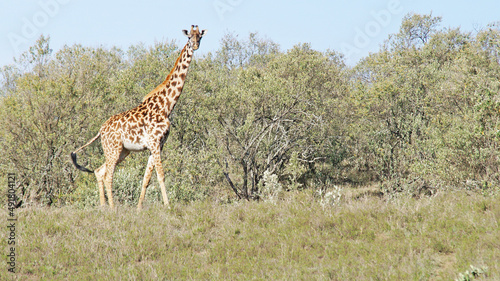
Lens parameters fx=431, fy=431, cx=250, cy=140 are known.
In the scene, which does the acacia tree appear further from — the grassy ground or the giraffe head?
the grassy ground

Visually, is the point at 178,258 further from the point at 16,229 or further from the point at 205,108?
the point at 205,108

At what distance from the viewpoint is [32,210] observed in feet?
36.9

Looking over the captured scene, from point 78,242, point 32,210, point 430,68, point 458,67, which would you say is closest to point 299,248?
point 78,242

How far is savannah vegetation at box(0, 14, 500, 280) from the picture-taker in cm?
817

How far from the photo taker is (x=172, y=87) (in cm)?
1261

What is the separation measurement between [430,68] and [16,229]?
73.3 feet

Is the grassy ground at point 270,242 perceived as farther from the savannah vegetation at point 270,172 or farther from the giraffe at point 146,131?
the giraffe at point 146,131

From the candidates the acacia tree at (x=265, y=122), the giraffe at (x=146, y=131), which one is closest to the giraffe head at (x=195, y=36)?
the giraffe at (x=146, y=131)

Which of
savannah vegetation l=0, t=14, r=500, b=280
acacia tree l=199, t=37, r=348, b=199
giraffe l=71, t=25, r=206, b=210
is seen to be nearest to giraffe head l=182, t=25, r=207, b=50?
giraffe l=71, t=25, r=206, b=210

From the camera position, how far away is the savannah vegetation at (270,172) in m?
8.17

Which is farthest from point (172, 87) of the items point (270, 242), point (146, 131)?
point (270, 242)

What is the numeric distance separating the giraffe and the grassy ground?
4.54 ft

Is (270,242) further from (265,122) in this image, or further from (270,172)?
(265,122)

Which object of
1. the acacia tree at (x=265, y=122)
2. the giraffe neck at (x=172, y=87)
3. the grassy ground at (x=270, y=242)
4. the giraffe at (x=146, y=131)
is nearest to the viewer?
the grassy ground at (x=270, y=242)
